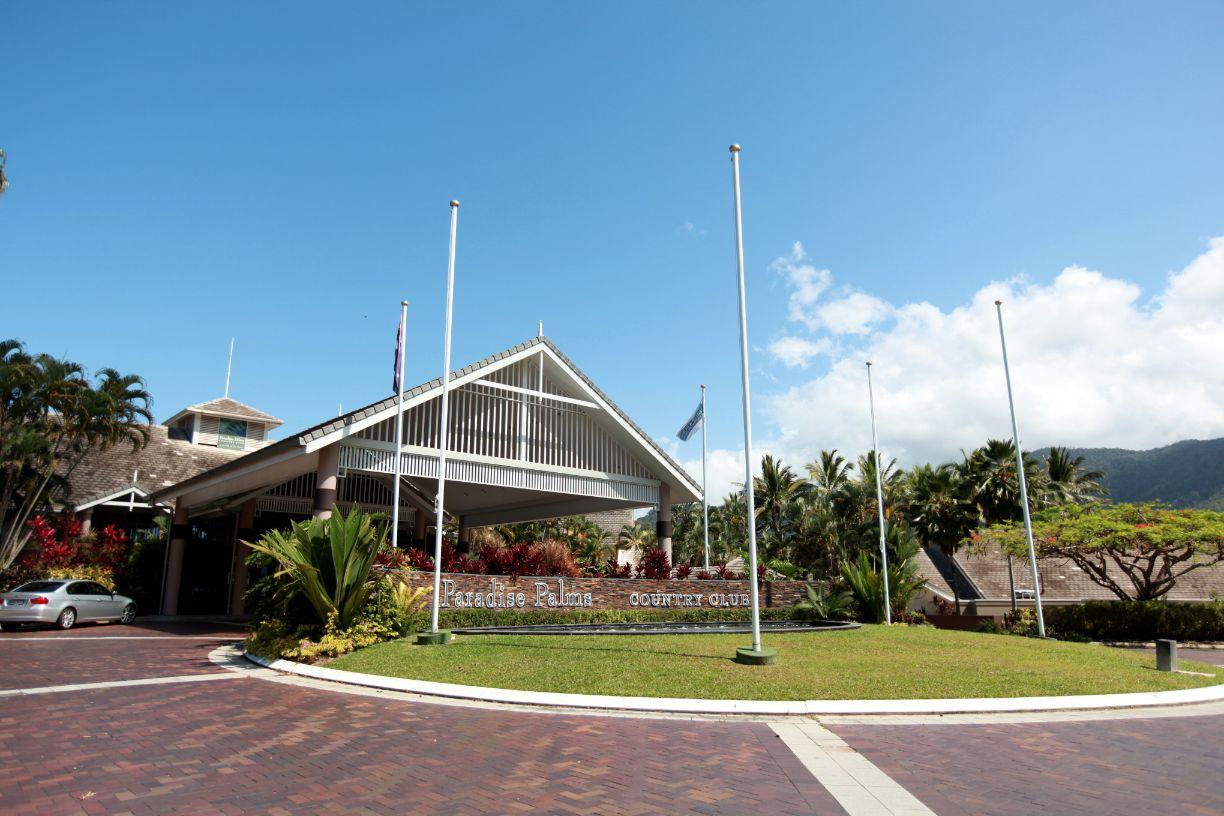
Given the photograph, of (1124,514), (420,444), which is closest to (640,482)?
(420,444)

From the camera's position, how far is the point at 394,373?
19.4 metres

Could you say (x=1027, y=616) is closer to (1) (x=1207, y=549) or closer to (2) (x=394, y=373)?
(1) (x=1207, y=549)

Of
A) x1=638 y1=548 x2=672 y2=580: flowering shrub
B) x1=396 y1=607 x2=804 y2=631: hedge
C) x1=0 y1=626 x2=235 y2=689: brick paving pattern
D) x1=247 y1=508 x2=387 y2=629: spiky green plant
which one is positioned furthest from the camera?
x1=638 y1=548 x2=672 y2=580: flowering shrub

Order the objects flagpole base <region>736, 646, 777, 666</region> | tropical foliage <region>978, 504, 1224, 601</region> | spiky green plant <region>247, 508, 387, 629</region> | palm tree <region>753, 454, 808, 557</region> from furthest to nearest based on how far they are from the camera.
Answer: palm tree <region>753, 454, 808, 557</region> < tropical foliage <region>978, 504, 1224, 601</region> < spiky green plant <region>247, 508, 387, 629</region> < flagpole base <region>736, 646, 777, 666</region>

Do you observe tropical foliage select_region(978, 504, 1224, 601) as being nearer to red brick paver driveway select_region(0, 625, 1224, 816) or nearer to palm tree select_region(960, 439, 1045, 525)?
palm tree select_region(960, 439, 1045, 525)

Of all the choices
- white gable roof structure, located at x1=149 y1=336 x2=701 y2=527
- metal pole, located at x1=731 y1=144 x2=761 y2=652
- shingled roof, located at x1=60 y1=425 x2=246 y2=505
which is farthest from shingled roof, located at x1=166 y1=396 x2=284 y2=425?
metal pole, located at x1=731 y1=144 x2=761 y2=652

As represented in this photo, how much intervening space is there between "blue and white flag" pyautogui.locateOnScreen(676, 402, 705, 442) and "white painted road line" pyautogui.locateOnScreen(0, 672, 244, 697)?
1890cm

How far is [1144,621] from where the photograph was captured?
25.4 meters

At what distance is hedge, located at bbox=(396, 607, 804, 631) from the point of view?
1762 centimetres

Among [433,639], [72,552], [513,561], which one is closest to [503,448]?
[513,561]

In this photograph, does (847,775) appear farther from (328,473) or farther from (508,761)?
(328,473)

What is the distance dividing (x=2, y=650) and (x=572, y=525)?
37994 millimetres

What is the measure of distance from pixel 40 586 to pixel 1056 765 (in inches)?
948

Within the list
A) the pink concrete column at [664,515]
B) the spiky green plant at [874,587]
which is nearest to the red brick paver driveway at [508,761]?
the spiky green plant at [874,587]
